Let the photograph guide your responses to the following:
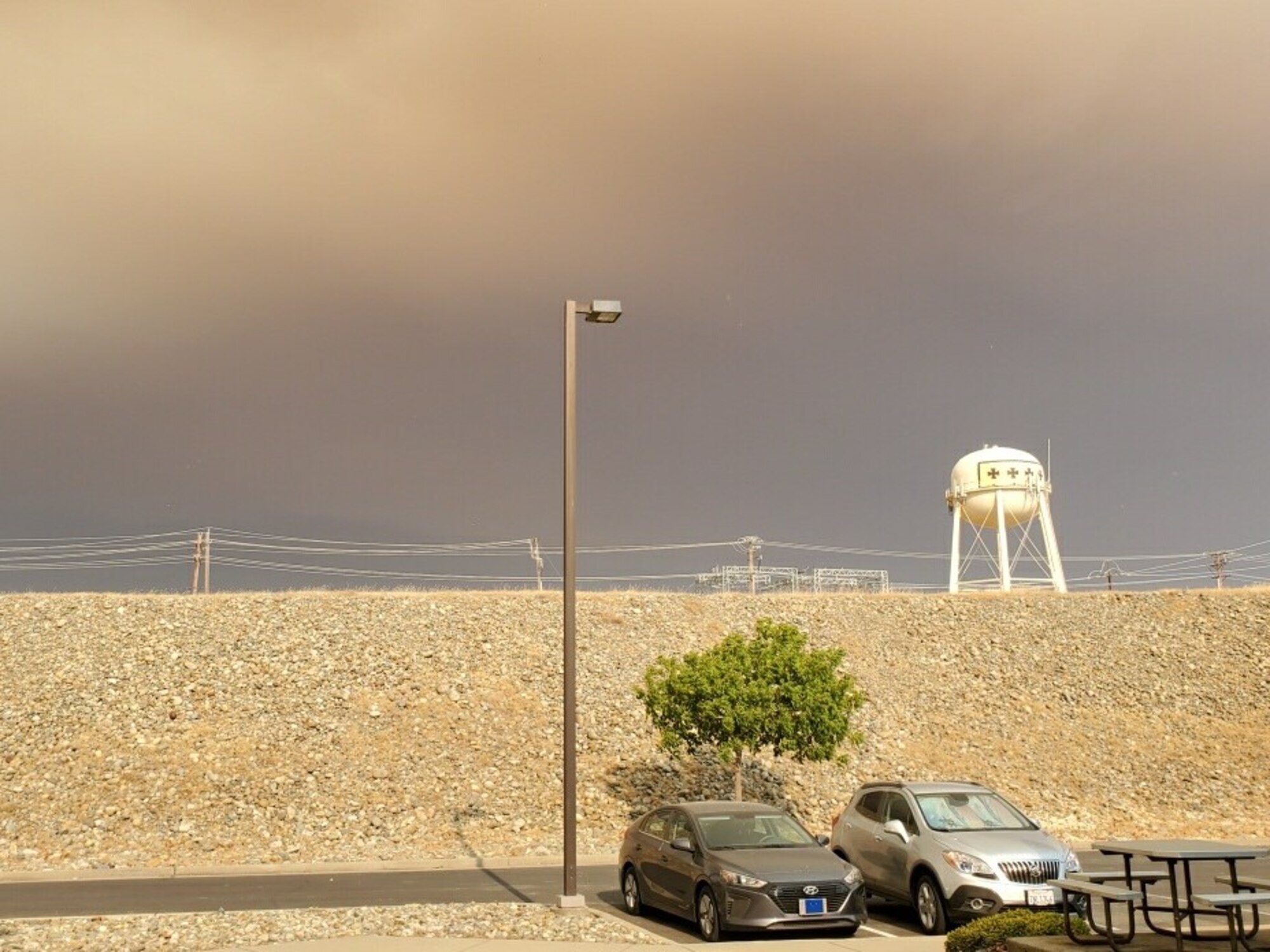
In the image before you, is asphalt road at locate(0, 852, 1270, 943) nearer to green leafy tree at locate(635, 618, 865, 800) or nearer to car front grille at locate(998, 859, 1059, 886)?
car front grille at locate(998, 859, 1059, 886)

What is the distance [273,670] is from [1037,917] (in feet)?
92.7

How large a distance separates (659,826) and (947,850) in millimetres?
3933

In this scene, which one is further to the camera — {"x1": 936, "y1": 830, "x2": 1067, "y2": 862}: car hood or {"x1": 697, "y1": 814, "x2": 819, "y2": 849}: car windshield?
{"x1": 697, "y1": 814, "x2": 819, "y2": 849}: car windshield

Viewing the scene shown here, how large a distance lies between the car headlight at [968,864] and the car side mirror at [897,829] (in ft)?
3.03

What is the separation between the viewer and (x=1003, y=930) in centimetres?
1072

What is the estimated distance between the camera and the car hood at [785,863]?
14273 millimetres

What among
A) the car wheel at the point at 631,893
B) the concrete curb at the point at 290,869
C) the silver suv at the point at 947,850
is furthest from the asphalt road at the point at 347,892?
the silver suv at the point at 947,850

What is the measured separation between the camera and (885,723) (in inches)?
1405

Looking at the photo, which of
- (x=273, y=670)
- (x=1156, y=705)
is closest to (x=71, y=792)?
(x=273, y=670)

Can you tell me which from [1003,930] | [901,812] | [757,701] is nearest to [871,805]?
[901,812]

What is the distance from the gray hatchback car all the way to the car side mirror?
0.92m

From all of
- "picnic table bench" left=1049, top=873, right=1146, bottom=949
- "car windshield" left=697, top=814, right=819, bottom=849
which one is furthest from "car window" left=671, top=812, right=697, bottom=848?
"picnic table bench" left=1049, top=873, right=1146, bottom=949

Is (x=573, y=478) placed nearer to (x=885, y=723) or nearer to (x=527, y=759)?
(x=527, y=759)

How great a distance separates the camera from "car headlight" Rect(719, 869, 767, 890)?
46.3ft
